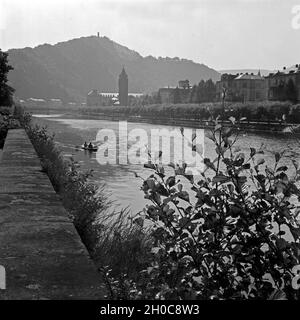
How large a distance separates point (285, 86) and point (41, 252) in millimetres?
90614

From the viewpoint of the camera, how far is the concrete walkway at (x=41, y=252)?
277 centimetres

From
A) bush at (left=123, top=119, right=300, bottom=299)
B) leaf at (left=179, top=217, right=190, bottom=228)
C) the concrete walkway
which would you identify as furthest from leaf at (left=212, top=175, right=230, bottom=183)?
the concrete walkway

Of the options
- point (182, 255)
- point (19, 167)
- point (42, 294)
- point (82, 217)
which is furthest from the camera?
point (19, 167)

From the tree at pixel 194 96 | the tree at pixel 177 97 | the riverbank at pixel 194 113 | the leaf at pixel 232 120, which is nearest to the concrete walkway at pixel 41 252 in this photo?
the leaf at pixel 232 120

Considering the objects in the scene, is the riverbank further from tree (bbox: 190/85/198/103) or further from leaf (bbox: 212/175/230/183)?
leaf (bbox: 212/175/230/183)

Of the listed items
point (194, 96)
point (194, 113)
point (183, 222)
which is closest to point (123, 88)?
point (194, 96)

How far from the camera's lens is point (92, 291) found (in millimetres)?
2779

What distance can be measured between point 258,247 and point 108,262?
2.17 metres

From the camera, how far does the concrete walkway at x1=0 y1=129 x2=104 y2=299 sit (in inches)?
109

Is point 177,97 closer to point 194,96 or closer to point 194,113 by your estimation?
point 194,96

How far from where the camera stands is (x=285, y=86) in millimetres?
89062

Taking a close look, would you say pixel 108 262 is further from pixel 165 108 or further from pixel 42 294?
pixel 165 108
